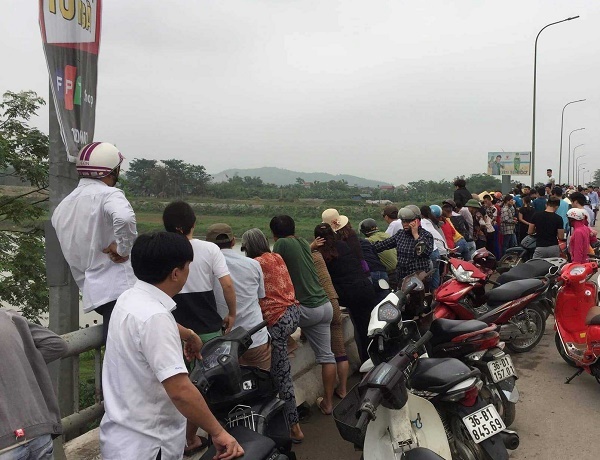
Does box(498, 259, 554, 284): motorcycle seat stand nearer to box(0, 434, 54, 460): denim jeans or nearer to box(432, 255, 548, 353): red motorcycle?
box(432, 255, 548, 353): red motorcycle

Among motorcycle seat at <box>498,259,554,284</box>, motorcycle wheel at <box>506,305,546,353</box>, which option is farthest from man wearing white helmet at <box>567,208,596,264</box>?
motorcycle wheel at <box>506,305,546,353</box>

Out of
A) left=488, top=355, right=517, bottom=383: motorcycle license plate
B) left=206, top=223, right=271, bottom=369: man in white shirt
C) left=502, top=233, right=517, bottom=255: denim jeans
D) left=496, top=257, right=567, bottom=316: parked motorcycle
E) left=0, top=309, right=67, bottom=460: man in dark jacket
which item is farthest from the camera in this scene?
left=502, top=233, right=517, bottom=255: denim jeans

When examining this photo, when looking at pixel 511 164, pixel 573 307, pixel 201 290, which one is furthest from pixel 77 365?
pixel 511 164

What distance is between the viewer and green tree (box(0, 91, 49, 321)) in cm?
714

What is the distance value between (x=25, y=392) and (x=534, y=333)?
567 centimetres

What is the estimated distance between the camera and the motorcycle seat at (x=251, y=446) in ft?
7.20

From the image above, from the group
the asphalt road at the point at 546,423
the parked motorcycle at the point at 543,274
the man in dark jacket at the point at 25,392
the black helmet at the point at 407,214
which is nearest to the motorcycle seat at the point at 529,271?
the parked motorcycle at the point at 543,274

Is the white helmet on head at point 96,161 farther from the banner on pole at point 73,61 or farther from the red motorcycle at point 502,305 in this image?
the red motorcycle at point 502,305

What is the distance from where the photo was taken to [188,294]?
3.35 metres

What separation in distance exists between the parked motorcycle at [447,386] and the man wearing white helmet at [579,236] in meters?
4.10

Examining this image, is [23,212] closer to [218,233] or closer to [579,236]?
[218,233]

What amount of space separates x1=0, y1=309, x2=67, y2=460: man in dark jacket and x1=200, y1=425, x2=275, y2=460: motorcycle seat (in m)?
0.62

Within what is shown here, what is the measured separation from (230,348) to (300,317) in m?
1.86

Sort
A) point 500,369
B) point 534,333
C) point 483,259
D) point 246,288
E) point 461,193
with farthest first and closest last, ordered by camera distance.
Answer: point 461,193
point 483,259
point 534,333
point 500,369
point 246,288
